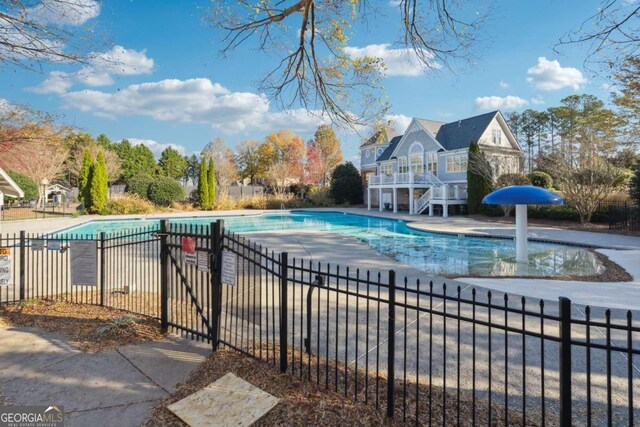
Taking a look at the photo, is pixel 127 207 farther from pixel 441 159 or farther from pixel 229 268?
pixel 229 268

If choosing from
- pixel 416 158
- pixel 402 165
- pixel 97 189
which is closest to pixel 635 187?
pixel 416 158

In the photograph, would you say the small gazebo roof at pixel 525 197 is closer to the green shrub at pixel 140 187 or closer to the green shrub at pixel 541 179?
the green shrub at pixel 541 179

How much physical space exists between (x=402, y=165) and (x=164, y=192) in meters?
22.0

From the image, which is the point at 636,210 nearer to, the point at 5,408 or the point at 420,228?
the point at 420,228

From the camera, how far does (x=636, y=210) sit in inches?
612

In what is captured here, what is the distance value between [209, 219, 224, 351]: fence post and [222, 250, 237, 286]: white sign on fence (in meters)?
0.10

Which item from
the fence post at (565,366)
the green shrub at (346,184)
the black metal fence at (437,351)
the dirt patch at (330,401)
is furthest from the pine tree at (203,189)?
the fence post at (565,366)

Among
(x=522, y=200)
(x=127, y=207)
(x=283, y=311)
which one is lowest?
(x=283, y=311)

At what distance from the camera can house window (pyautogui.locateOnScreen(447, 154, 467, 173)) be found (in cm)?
2706

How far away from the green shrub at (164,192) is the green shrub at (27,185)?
9210 millimetres

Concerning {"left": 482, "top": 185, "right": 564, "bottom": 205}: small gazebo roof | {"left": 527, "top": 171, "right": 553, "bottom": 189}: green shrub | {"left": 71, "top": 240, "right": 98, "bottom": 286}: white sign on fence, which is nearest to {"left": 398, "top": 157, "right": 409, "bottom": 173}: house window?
{"left": 527, "top": 171, "right": 553, "bottom": 189}: green shrub

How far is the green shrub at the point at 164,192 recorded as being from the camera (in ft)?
104

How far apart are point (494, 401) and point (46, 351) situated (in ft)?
15.8

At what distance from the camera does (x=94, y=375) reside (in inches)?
141
